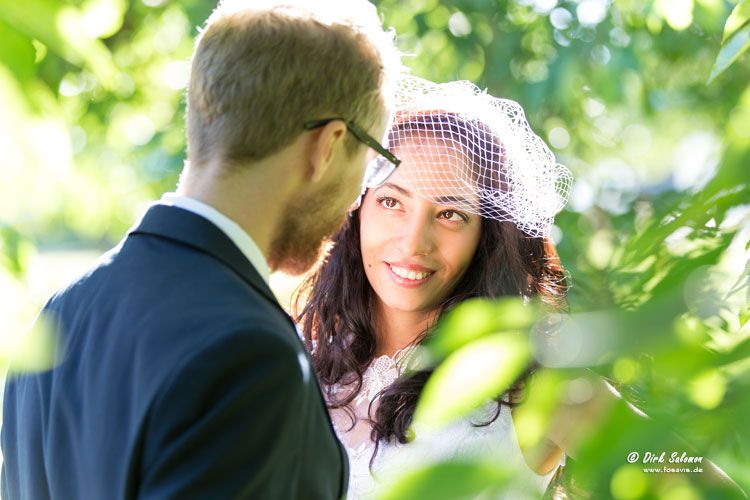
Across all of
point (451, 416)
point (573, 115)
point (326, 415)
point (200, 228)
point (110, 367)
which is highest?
point (451, 416)

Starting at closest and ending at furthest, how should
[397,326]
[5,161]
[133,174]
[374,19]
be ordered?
[5,161] < [374,19] < [397,326] < [133,174]

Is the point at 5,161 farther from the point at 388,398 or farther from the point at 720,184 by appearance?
the point at 388,398

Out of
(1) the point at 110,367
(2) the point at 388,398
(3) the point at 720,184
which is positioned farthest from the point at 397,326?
(3) the point at 720,184

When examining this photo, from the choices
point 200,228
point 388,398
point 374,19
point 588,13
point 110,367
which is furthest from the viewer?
point 588,13

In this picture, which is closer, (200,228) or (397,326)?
(200,228)

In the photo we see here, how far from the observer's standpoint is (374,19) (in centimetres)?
188

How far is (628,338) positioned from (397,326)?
8.61 feet

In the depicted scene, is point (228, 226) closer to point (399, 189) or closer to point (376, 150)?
point (376, 150)

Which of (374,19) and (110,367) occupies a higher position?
(374,19)

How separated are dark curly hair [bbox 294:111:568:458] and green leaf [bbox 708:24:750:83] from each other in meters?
1.43

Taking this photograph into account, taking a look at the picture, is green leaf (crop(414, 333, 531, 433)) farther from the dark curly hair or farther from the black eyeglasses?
the dark curly hair

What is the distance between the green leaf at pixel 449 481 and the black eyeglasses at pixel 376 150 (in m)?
1.17

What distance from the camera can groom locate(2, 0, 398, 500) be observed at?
1458 millimetres

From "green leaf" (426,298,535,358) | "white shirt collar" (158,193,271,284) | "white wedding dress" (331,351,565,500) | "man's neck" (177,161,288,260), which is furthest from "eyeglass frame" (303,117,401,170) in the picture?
"green leaf" (426,298,535,358)
